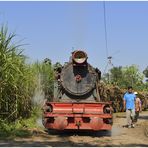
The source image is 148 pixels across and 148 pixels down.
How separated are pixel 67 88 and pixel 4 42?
2762 mm

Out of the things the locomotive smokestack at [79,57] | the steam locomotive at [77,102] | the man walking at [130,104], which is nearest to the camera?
the steam locomotive at [77,102]

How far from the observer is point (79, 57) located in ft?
50.1

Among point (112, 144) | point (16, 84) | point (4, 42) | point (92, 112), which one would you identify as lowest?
point (112, 144)

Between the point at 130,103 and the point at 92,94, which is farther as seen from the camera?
the point at 130,103

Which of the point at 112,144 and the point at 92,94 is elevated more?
the point at 92,94

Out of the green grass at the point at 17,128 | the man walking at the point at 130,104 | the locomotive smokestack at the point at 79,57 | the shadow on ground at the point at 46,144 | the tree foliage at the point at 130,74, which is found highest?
the tree foliage at the point at 130,74


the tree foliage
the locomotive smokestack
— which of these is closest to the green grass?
the locomotive smokestack

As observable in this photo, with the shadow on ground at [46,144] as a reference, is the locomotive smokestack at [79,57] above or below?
above

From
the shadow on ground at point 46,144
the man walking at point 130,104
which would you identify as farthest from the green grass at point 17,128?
the man walking at point 130,104

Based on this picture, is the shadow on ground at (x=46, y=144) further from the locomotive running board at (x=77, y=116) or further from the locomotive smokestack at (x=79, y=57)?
the locomotive smokestack at (x=79, y=57)

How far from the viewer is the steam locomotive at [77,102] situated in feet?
46.6

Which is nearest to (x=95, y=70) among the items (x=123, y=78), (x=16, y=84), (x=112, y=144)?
(x=16, y=84)

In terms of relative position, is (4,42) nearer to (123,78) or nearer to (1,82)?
(1,82)

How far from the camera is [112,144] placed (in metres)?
12.0
